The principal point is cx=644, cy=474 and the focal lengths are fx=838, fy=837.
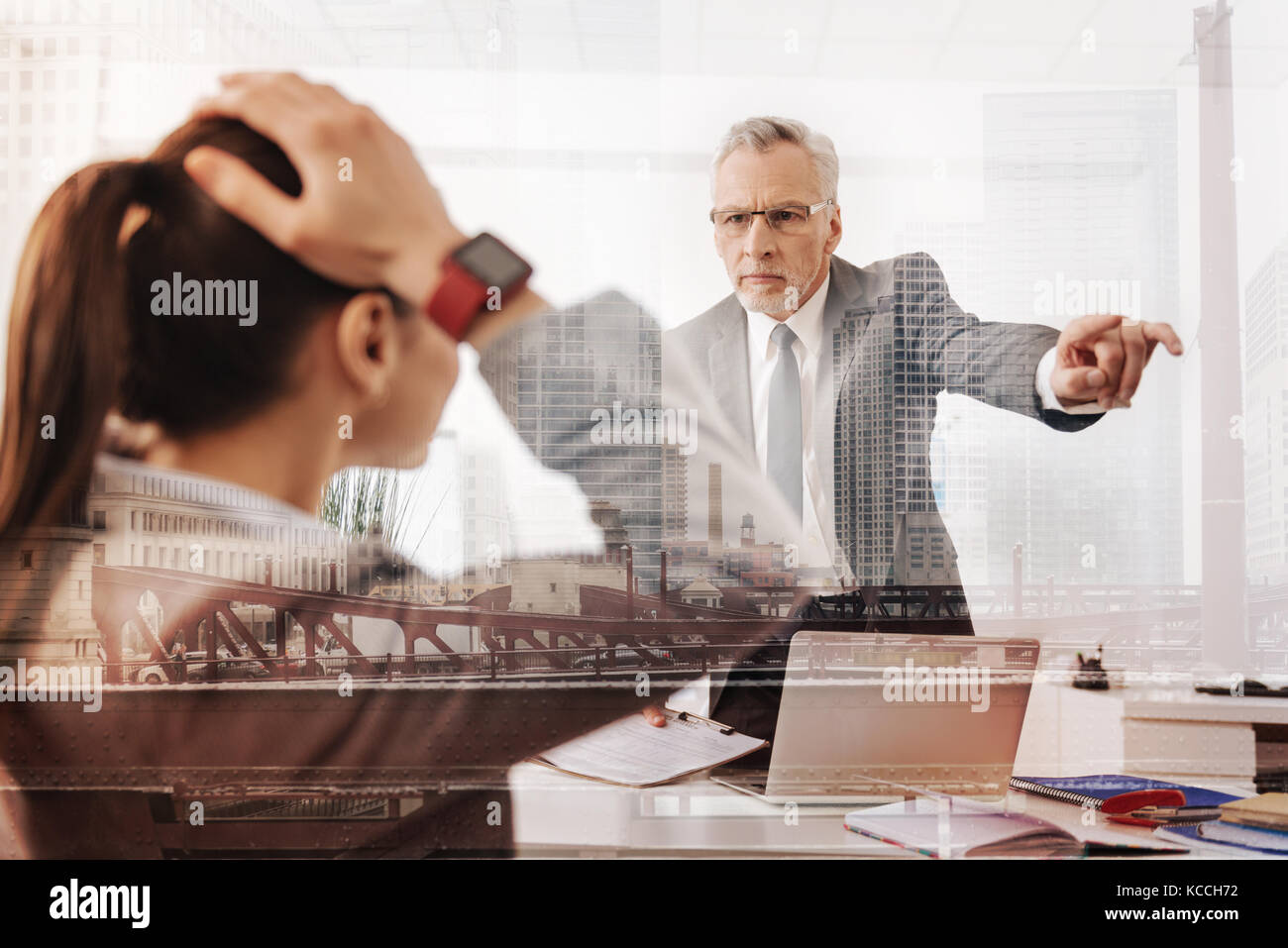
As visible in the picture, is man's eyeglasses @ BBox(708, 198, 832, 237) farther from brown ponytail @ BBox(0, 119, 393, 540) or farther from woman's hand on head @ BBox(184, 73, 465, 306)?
brown ponytail @ BBox(0, 119, 393, 540)

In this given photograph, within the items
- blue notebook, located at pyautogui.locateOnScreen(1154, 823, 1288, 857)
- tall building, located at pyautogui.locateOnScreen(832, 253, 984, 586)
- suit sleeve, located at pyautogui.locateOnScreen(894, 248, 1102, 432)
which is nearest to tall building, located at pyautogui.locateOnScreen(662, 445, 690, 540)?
tall building, located at pyautogui.locateOnScreen(832, 253, 984, 586)

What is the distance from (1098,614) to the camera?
5.65ft

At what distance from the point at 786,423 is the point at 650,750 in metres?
0.73

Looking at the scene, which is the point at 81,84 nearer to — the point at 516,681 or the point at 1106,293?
the point at 516,681

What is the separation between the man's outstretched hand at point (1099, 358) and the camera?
173 cm

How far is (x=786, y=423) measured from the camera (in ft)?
5.82

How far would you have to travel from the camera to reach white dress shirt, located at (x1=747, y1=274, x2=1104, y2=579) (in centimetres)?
175

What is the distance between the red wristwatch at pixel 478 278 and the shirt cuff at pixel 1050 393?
108 centimetres

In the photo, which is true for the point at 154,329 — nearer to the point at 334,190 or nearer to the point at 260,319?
the point at 260,319

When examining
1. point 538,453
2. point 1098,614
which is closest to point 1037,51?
point 1098,614

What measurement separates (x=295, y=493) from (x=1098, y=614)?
1.66 meters

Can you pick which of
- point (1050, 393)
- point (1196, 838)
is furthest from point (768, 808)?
point (1050, 393)

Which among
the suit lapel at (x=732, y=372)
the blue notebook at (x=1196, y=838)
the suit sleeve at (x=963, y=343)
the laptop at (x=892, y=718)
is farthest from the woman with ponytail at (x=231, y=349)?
the blue notebook at (x=1196, y=838)
